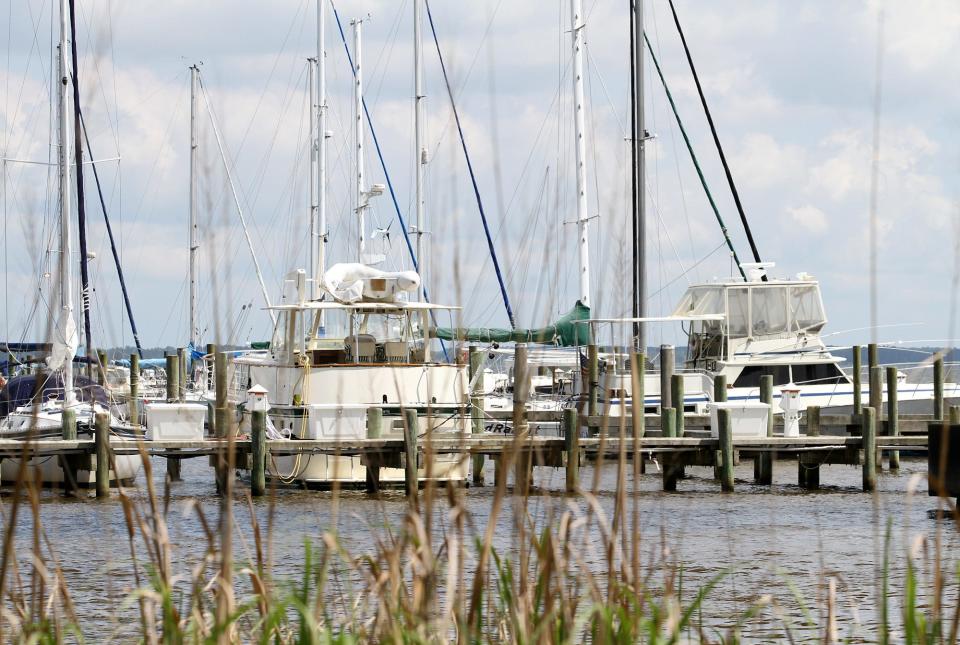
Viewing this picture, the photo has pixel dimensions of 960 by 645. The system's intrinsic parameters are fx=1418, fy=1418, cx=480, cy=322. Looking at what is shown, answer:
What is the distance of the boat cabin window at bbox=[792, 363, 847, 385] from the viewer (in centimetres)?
2838

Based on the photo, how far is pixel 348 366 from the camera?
20.5 m

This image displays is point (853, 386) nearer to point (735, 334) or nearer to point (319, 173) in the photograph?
point (735, 334)

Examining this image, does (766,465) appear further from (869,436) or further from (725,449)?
(869,436)

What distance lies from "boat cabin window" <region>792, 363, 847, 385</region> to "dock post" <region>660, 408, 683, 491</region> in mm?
6041

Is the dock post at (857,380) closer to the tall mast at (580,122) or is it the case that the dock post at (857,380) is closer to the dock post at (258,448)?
the tall mast at (580,122)

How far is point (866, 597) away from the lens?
39.1ft

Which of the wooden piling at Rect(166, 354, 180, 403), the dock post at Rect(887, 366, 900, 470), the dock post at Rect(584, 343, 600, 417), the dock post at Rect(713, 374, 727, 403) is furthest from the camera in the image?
the wooden piling at Rect(166, 354, 180, 403)

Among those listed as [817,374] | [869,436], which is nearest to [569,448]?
[869,436]

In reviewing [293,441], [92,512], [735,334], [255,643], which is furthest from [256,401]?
[255,643]

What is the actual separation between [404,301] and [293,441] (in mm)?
3352

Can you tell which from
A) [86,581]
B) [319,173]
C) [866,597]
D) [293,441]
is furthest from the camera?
[319,173]

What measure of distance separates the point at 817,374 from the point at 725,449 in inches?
344

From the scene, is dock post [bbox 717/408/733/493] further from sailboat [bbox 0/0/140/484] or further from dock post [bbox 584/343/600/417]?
sailboat [bbox 0/0/140/484]

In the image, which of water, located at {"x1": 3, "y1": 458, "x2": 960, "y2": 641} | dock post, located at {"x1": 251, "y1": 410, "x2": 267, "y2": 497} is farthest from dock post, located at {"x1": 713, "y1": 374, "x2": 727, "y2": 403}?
dock post, located at {"x1": 251, "y1": 410, "x2": 267, "y2": 497}
